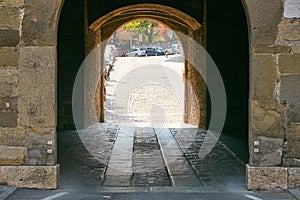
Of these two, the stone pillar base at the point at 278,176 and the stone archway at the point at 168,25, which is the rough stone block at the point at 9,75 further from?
the stone archway at the point at 168,25

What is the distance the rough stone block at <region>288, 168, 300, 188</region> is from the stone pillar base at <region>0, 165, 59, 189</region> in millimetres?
2335

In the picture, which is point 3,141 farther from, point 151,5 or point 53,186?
point 151,5

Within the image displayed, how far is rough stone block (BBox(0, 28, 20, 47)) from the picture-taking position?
4.75 metres

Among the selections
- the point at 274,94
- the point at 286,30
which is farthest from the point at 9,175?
the point at 286,30

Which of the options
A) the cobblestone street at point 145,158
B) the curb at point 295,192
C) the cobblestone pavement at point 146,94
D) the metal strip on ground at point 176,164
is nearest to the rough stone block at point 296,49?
the curb at point 295,192

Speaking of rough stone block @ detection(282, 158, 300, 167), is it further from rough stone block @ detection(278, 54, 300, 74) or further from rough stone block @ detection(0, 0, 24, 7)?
rough stone block @ detection(0, 0, 24, 7)

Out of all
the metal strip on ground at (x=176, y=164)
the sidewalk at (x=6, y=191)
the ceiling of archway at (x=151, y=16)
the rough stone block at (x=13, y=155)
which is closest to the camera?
the sidewalk at (x=6, y=191)

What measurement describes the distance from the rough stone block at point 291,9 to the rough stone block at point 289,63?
1.30ft

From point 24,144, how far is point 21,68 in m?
0.77

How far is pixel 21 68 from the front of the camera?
15.6 feet

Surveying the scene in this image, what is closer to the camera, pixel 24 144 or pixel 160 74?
pixel 24 144

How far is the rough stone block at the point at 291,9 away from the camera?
4.67 m

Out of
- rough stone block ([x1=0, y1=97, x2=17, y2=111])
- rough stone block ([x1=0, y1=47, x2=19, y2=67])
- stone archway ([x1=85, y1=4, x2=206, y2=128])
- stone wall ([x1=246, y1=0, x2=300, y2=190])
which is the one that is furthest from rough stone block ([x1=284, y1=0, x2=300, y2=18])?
stone archway ([x1=85, y1=4, x2=206, y2=128])

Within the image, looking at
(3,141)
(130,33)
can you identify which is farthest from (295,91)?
Result: (130,33)
